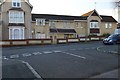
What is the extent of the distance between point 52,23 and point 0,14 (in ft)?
46.1

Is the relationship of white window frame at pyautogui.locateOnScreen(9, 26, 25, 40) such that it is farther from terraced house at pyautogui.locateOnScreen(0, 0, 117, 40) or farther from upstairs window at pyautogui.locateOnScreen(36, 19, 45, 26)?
upstairs window at pyautogui.locateOnScreen(36, 19, 45, 26)

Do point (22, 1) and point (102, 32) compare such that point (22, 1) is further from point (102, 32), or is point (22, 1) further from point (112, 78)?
point (112, 78)

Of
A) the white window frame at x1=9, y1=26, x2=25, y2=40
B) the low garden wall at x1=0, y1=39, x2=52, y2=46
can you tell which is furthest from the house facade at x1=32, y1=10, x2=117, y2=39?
the low garden wall at x1=0, y1=39, x2=52, y2=46

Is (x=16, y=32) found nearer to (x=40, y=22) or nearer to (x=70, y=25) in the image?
(x=40, y=22)

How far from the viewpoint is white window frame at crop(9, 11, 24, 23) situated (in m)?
45.0

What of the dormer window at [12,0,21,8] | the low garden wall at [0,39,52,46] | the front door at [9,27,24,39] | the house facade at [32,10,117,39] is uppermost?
Answer: the dormer window at [12,0,21,8]

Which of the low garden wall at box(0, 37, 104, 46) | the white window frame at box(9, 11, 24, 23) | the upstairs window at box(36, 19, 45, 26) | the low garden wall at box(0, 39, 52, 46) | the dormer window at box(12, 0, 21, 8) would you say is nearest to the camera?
the low garden wall at box(0, 39, 52, 46)

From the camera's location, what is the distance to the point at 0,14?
45.7 meters

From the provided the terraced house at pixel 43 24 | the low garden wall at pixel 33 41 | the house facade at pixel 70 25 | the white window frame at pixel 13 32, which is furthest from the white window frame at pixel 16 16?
the low garden wall at pixel 33 41

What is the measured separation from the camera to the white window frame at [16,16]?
45031 millimetres

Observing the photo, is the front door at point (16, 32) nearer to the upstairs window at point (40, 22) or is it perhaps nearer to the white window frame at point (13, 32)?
the white window frame at point (13, 32)

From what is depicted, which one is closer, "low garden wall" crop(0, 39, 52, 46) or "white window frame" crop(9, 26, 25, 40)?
"low garden wall" crop(0, 39, 52, 46)

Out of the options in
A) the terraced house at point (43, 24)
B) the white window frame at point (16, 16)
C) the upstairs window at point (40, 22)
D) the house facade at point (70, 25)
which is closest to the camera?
the terraced house at point (43, 24)

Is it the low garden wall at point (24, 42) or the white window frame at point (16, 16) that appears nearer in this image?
the low garden wall at point (24, 42)
